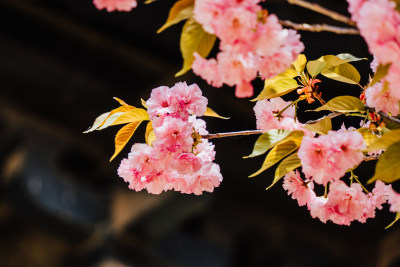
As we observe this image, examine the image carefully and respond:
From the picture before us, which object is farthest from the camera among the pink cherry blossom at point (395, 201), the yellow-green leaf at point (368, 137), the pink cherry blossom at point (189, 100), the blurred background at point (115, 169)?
the blurred background at point (115, 169)

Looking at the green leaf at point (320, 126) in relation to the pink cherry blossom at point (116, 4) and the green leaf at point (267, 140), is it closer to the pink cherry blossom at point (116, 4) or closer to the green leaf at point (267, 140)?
the green leaf at point (267, 140)

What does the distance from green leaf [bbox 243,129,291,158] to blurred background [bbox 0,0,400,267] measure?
2.14 metres

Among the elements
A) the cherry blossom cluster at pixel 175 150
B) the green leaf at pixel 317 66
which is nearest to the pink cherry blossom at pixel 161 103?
the cherry blossom cluster at pixel 175 150

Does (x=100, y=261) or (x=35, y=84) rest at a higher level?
(x=35, y=84)

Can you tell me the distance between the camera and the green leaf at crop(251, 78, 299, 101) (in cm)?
117

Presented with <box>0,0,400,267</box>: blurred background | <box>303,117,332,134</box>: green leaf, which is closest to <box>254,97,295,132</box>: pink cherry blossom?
<box>303,117,332,134</box>: green leaf

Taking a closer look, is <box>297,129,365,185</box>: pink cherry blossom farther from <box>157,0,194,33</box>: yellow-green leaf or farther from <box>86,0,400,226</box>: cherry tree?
<box>157,0,194,33</box>: yellow-green leaf

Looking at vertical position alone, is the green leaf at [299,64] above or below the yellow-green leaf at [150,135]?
above

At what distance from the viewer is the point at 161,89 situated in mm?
1198

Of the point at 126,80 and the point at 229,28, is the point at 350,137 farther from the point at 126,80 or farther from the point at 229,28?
the point at 126,80

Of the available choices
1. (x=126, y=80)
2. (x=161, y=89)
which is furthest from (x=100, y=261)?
(x=161, y=89)

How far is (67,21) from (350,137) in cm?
298

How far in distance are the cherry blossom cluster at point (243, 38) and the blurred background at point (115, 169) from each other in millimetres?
2243

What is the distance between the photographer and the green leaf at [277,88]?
117 centimetres
